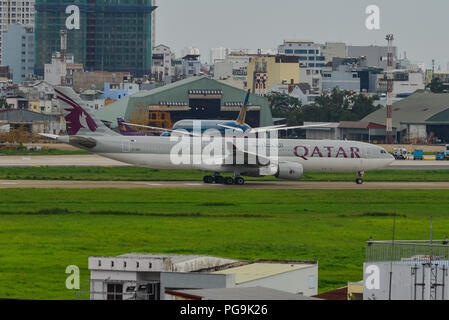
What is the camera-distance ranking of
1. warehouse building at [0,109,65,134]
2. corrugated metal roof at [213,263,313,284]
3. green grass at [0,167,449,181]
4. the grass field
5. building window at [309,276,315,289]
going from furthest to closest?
Result: 1. warehouse building at [0,109,65,134]
2. green grass at [0,167,449,181]
3. the grass field
4. building window at [309,276,315,289]
5. corrugated metal roof at [213,263,313,284]

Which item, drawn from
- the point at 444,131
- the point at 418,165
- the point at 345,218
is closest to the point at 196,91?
the point at 444,131

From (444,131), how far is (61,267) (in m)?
138

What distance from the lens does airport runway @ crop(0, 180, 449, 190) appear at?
70.2 meters

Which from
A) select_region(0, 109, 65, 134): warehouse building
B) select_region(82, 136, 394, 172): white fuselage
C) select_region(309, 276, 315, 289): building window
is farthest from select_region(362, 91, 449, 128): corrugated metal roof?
select_region(309, 276, 315, 289): building window

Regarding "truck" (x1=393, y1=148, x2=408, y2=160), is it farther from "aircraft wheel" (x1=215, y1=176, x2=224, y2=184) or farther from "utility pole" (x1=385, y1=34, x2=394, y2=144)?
"aircraft wheel" (x1=215, y1=176, x2=224, y2=184)

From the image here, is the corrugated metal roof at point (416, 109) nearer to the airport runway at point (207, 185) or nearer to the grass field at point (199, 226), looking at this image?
the airport runway at point (207, 185)

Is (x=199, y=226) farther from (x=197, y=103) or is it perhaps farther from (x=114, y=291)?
(x=197, y=103)

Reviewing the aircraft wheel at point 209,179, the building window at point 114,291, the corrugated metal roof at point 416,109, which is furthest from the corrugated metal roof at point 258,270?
the corrugated metal roof at point 416,109

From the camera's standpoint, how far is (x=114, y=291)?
24.7m

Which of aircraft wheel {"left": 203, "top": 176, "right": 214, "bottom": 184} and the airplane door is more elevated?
the airplane door

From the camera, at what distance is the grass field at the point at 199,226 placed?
38688 mm

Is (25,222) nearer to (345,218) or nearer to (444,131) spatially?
(345,218)

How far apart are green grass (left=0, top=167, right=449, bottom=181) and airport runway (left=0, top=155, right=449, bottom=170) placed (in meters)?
5.65
